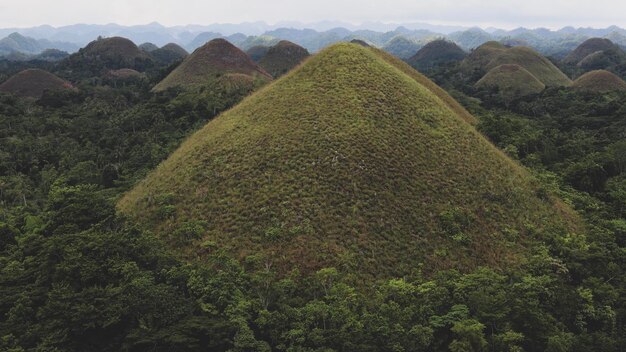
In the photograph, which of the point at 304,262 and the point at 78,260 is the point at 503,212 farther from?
the point at 78,260

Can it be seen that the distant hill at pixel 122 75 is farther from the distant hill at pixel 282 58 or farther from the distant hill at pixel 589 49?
the distant hill at pixel 589 49

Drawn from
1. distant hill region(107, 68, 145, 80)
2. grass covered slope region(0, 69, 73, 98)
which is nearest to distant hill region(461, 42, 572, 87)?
distant hill region(107, 68, 145, 80)

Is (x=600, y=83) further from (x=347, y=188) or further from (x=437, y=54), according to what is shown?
(x=437, y=54)

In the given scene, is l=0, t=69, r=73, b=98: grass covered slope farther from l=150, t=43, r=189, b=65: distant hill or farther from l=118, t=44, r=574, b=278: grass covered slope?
l=118, t=44, r=574, b=278: grass covered slope

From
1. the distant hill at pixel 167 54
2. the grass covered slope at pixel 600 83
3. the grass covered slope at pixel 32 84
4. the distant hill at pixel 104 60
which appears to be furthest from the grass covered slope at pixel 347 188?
the distant hill at pixel 167 54

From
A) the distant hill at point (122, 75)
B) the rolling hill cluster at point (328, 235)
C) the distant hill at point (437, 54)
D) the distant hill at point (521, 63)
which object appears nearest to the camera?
the rolling hill cluster at point (328, 235)

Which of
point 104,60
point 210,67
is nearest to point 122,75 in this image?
point 104,60
